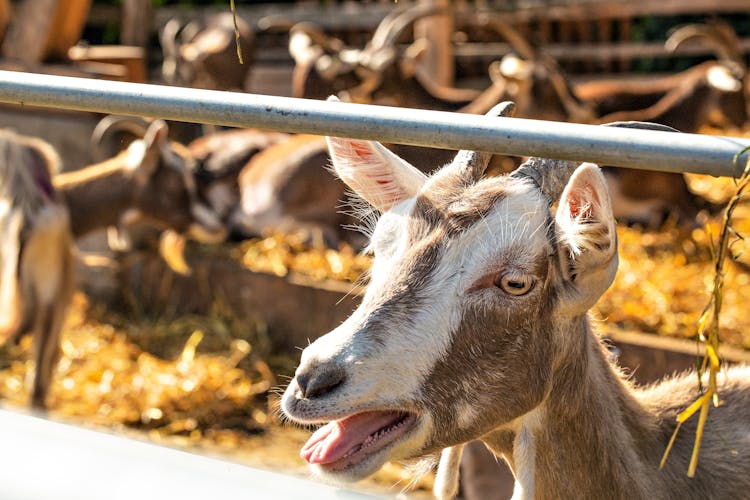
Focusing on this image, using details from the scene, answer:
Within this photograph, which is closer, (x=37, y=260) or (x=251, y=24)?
(x=37, y=260)

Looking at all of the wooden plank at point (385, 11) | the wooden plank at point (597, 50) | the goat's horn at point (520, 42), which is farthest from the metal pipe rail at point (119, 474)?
the wooden plank at point (597, 50)

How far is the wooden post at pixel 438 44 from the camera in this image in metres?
10.4

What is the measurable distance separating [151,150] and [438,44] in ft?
14.5

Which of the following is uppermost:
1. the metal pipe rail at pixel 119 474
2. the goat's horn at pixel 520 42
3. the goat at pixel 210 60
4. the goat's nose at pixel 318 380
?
the metal pipe rail at pixel 119 474

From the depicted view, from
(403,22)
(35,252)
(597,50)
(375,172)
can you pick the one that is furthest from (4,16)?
(597,50)

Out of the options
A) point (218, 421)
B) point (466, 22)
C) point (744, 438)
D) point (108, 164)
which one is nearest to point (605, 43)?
point (466, 22)

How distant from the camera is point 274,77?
540 inches

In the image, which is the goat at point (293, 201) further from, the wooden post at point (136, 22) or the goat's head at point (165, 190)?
the wooden post at point (136, 22)

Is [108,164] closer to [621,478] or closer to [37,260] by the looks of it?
[37,260]

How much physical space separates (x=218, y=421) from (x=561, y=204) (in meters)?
4.26

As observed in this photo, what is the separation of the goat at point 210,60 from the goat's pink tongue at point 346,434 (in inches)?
363

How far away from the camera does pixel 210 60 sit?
1141 cm

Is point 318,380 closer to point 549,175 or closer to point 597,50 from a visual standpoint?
point 549,175

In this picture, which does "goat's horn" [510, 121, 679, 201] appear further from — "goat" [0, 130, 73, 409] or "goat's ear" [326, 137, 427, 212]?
"goat" [0, 130, 73, 409]
